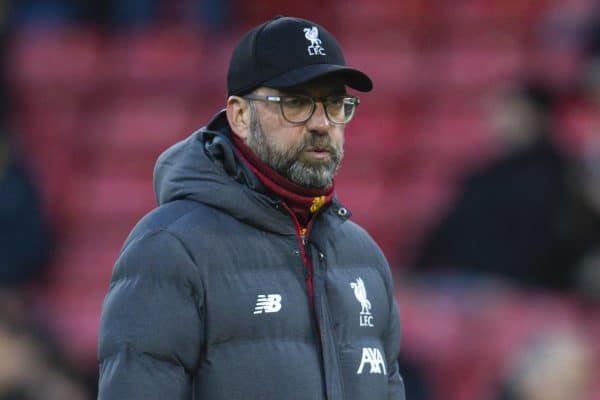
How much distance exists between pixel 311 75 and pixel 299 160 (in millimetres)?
180

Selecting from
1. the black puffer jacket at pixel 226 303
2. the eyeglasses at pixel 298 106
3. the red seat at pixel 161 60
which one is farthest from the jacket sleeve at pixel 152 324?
the red seat at pixel 161 60

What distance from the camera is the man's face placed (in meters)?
3.27

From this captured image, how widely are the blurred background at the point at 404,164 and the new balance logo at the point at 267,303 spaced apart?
1.97 metres

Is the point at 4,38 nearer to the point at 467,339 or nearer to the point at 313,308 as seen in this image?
the point at 467,339

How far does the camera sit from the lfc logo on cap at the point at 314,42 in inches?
130

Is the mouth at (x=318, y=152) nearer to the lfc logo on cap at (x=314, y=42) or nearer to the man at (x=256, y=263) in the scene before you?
the man at (x=256, y=263)

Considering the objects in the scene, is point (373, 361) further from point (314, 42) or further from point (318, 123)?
point (314, 42)

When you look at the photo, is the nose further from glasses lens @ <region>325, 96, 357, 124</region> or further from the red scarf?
the red scarf

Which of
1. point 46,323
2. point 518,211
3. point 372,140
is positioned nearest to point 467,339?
point 518,211

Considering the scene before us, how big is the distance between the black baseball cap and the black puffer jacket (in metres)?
0.16

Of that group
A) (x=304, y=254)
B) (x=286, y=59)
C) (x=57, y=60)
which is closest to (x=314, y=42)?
(x=286, y=59)

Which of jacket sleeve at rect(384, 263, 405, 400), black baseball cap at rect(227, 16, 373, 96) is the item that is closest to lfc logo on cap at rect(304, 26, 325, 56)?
black baseball cap at rect(227, 16, 373, 96)

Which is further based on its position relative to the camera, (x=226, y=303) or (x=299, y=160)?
(x=299, y=160)

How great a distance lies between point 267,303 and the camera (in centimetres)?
320
